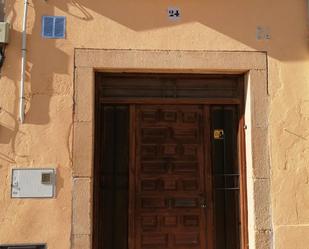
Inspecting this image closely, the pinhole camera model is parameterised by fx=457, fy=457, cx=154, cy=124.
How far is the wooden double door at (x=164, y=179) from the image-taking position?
5398 millimetres

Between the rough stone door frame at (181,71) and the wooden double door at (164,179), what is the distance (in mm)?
249

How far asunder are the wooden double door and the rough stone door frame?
0.82 ft

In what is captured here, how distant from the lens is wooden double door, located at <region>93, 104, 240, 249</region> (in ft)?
17.7

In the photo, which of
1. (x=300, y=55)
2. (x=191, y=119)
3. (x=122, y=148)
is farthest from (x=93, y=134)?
(x=300, y=55)

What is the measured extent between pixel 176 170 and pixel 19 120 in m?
1.92

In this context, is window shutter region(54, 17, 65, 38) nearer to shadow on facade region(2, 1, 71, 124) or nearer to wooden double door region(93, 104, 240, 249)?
shadow on facade region(2, 1, 71, 124)

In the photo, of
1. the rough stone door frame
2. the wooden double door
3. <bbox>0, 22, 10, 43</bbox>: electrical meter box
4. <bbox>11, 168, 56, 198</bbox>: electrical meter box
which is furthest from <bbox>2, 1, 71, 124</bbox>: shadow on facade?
the wooden double door

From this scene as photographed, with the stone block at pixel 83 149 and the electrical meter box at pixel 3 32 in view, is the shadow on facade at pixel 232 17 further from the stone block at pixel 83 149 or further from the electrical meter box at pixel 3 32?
the stone block at pixel 83 149

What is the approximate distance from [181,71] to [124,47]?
740mm

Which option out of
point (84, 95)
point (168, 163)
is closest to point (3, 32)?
point (84, 95)

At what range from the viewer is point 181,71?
5.50m

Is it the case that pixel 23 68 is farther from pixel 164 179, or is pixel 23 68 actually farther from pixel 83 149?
pixel 164 179

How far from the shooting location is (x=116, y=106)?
557 cm

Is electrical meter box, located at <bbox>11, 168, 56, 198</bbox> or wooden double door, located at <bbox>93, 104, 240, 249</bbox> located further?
wooden double door, located at <bbox>93, 104, 240, 249</bbox>
